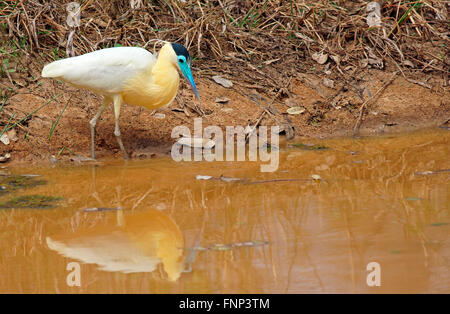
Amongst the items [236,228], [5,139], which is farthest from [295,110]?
[236,228]

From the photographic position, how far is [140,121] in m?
6.16

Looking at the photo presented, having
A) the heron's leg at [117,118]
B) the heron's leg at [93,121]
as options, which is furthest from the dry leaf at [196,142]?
the heron's leg at [93,121]

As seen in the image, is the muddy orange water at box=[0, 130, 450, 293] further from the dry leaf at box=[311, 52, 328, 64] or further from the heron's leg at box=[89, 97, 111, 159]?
the dry leaf at box=[311, 52, 328, 64]

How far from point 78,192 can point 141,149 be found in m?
1.33

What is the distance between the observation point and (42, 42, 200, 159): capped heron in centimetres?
530

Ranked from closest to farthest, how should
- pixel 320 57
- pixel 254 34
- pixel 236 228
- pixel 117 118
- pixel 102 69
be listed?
1. pixel 236 228
2. pixel 102 69
3. pixel 117 118
4. pixel 320 57
5. pixel 254 34

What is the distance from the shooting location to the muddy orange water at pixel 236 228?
2.99m

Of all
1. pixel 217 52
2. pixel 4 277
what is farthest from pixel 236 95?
pixel 4 277

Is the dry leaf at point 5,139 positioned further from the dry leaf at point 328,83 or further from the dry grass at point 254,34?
the dry leaf at point 328,83

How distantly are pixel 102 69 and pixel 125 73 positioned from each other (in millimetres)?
192

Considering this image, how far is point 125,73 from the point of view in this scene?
5363 mm

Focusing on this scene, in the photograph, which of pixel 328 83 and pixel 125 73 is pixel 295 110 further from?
pixel 125 73

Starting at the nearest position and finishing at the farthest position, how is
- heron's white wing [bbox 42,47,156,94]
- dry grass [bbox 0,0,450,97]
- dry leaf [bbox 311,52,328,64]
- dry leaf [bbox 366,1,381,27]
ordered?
heron's white wing [bbox 42,47,156,94]
dry grass [bbox 0,0,450,97]
dry leaf [bbox 311,52,328,64]
dry leaf [bbox 366,1,381,27]

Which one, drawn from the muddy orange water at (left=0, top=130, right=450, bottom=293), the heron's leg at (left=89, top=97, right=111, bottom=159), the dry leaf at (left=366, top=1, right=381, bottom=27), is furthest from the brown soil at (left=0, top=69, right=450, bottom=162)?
the dry leaf at (left=366, top=1, right=381, bottom=27)
